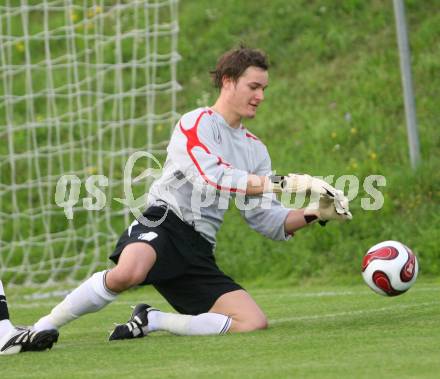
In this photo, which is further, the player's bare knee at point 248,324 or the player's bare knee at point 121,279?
the player's bare knee at point 248,324

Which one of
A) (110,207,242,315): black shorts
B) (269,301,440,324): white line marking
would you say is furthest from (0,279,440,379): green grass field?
(110,207,242,315): black shorts

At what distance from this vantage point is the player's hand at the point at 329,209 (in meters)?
5.93

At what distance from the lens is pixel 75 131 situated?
43.1 feet

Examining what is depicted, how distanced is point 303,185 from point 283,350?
105 centimetres

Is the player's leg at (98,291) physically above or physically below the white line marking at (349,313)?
above

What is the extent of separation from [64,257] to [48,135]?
4.95 feet

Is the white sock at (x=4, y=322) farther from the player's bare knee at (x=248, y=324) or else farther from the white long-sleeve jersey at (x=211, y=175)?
the player's bare knee at (x=248, y=324)

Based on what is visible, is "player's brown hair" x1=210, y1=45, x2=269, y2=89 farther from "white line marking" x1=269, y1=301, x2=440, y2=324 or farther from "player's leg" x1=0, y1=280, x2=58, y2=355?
"player's leg" x1=0, y1=280, x2=58, y2=355

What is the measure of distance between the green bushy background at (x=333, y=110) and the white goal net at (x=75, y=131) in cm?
84

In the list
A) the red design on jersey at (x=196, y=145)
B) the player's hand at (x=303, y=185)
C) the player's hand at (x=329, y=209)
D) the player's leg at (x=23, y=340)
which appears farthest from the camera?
the red design on jersey at (x=196, y=145)

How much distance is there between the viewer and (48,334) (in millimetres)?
5570

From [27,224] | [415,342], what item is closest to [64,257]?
[27,224]

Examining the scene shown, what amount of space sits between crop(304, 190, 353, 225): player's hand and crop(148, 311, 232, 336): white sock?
0.74 metres

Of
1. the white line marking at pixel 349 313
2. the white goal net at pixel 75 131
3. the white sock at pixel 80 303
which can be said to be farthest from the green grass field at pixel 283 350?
the white goal net at pixel 75 131
